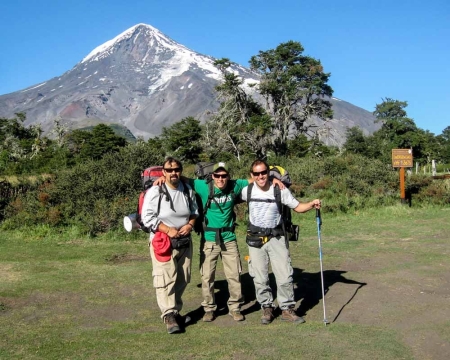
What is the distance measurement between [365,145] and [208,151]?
22.4m

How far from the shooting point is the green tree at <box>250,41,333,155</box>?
1864 inches

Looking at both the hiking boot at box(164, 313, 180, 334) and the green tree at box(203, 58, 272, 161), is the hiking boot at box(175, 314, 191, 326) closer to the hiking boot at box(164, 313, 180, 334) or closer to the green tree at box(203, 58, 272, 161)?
the hiking boot at box(164, 313, 180, 334)

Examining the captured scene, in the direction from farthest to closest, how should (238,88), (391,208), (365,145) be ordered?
(365,145) → (238,88) → (391,208)

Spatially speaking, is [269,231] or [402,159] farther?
[402,159]

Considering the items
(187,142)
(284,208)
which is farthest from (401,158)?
(187,142)

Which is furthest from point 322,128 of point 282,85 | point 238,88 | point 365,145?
point 365,145

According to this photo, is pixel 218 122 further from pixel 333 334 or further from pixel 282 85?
pixel 333 334

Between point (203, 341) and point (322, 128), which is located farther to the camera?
point (322, 128)

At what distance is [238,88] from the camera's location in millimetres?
44031

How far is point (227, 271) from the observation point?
564 cm

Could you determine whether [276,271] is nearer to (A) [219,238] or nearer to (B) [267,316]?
(B) [267,316]

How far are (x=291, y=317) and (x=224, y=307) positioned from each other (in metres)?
1.01

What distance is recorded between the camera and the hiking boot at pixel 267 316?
535cm

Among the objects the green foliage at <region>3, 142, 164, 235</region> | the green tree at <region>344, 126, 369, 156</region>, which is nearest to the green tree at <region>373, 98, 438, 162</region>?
the green tree at <region>344, 126, 369, 156</region>
